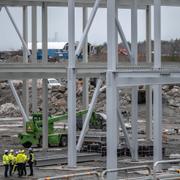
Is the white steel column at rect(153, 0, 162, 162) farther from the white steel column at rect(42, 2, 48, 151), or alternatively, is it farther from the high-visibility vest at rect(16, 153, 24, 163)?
the white steel column at rect(42, 2, 48, 151)

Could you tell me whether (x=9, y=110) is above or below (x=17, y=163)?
above

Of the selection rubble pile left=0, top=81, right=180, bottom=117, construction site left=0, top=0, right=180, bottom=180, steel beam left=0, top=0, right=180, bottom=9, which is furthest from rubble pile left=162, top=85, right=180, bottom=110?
steel beam left=0, top=0, right=180, bottom=9

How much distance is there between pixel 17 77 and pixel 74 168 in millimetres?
5419

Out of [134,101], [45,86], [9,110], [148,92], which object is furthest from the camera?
[9,110]

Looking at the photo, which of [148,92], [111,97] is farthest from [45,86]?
[111,97]

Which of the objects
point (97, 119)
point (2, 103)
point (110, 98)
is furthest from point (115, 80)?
point (2, 103)

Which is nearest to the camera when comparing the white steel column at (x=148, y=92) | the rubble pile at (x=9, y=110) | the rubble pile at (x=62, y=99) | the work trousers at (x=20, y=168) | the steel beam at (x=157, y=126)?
the work trousers at (x=20, y=168)

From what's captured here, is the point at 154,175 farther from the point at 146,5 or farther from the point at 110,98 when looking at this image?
the point at 146,5

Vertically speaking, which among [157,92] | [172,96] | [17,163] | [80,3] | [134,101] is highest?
[80,3]

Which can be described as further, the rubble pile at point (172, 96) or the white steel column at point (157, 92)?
the rubble pile at point (172, 96)

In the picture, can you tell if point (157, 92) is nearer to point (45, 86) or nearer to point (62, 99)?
point (45, 86)

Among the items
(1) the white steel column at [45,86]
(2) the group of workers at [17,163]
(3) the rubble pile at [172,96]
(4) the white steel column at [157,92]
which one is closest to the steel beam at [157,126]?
(4) the white steel column at [157,92]

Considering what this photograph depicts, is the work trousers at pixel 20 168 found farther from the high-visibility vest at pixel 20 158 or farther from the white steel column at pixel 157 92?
the white steel column at pixel 157 92

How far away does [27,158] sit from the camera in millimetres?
28781
